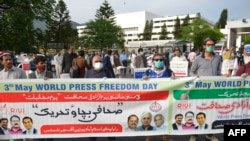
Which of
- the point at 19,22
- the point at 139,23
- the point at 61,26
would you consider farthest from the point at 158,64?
the point at 139,23

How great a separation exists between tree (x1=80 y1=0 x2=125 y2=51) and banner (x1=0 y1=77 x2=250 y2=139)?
72578mm

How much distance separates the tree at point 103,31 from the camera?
7906 centimetres

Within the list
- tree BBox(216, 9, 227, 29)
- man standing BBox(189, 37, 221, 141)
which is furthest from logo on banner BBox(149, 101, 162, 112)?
tree BBox(216, 9, 227, 29)

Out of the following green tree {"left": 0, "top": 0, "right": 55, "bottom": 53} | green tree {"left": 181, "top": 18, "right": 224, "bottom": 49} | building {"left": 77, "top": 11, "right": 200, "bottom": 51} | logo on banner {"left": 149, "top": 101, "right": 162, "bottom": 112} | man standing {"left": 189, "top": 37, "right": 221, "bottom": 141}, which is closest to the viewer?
logo on banner {"left": 149, "top": 101, "right": 162, "bottom": 112}

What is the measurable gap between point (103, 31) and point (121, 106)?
75025 millimetres

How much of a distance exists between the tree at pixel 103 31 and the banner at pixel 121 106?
7258 cm

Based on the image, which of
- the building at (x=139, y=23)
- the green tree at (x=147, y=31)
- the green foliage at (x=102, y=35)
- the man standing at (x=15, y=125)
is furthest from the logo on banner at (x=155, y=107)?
the building at (x=139, y=23)

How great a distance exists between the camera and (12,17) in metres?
24.6

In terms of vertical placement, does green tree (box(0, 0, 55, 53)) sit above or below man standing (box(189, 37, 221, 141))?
above

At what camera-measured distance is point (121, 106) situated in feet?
18.2

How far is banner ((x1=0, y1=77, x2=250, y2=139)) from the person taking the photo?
5371mm

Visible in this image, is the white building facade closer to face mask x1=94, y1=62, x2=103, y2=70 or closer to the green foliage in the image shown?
the green foliage

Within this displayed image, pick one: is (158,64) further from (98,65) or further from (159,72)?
(98,65)

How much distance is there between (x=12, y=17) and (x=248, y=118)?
2222cm
